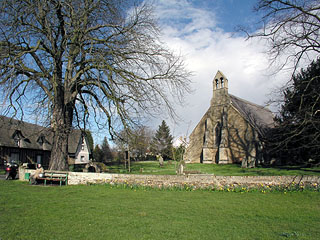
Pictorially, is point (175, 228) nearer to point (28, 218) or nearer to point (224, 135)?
point (28, 218)

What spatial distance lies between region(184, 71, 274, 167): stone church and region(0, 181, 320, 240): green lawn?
73.4 ft

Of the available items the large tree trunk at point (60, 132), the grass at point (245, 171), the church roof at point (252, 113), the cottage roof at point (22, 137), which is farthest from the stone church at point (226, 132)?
the large tree trunk at point (60, 132)

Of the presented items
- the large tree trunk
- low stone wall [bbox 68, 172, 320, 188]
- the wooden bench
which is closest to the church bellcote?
low stone wall [bbox 68, 172, 320, 188]

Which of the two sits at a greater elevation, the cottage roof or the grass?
the cottage roof

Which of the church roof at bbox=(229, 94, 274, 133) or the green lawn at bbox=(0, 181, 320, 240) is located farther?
the church roof at bbox=(229, 94, 274, 133)

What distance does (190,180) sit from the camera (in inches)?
468

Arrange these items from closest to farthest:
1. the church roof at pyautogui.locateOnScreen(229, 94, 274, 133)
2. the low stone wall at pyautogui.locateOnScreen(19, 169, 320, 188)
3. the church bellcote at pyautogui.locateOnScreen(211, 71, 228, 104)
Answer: the low stone wall at pyautogui.locateOnScreen(19, 169, 320, 188) < the church roof at pyautogui.locateOnScreen(229, 94, 274, 133) < the church bellcote at pyautogui.locateOnScreen(211, 71, 228, 104)

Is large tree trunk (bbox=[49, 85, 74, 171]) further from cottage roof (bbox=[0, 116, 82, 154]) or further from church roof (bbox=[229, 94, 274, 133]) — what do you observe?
church roof (bbox=[229, 94, 274, 133])

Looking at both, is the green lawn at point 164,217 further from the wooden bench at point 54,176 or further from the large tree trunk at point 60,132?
the large tree trunk at point 60,132

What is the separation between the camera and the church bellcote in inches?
1428

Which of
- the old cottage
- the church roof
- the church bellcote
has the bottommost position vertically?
the old cottage

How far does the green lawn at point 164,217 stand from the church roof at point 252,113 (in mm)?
26465

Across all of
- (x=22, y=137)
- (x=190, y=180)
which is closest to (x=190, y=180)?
(x=190, y=180)

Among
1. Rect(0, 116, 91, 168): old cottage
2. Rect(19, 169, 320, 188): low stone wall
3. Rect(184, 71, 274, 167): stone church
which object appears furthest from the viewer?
Rect(184, 71, 274, 167): stone church
